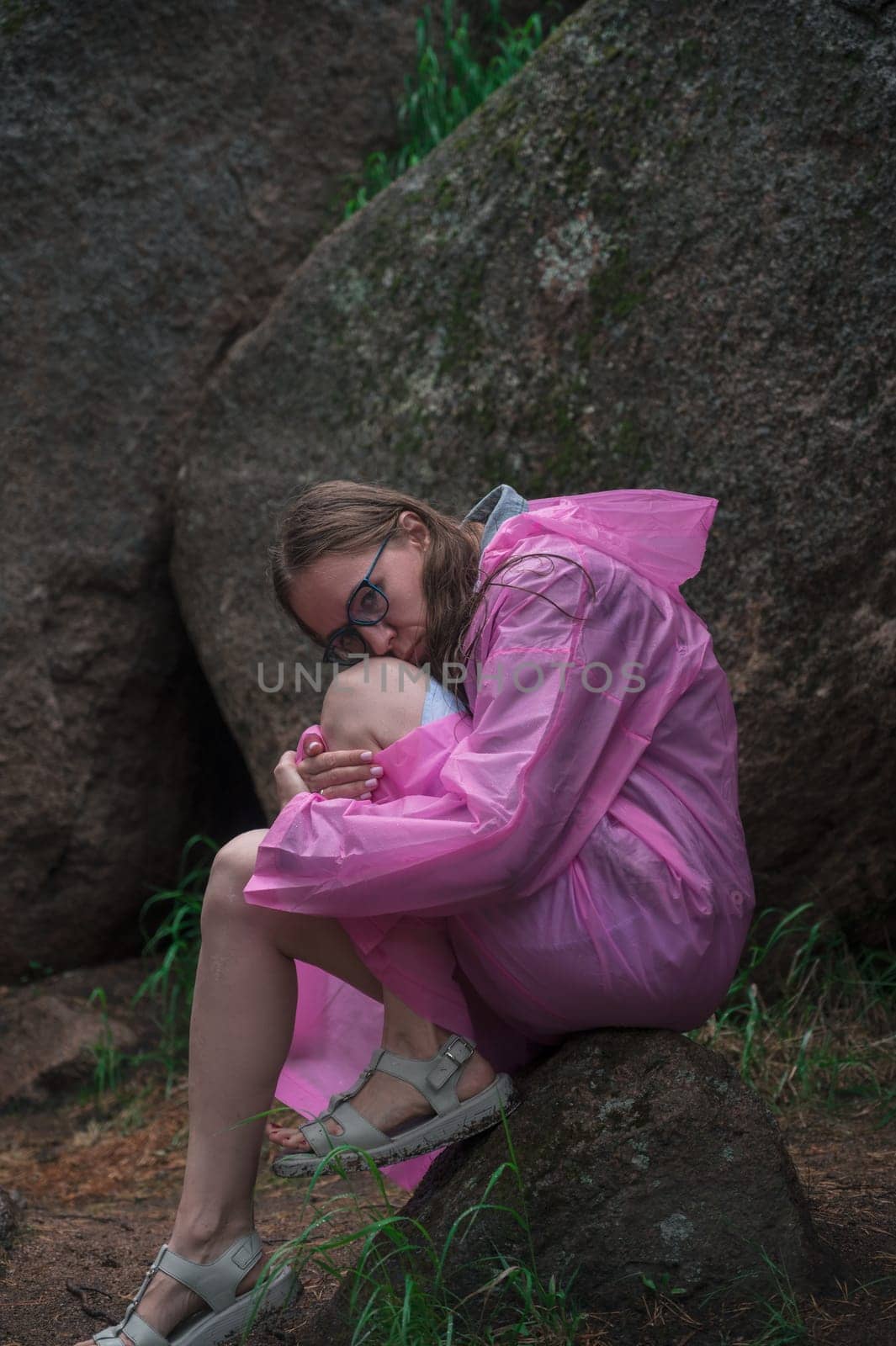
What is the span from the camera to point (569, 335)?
300 centimetres

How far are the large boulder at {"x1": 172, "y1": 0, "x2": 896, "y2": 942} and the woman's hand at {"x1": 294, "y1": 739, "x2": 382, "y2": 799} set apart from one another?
1195 mm

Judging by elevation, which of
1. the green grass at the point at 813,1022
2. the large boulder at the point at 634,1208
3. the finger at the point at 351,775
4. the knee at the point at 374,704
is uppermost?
the knee at the point at 374,704

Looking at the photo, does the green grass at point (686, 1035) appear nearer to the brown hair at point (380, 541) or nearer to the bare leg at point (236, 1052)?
the bare leg at point (236, 1052)

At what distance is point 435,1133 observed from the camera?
185cm

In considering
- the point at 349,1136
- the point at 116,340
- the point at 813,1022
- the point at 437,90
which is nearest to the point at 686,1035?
the point at 813,1022

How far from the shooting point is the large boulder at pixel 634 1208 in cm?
175

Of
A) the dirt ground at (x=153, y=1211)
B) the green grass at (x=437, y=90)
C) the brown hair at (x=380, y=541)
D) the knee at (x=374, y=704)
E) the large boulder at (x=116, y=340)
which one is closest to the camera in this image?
the dirt ground at (x=153, y=1211)

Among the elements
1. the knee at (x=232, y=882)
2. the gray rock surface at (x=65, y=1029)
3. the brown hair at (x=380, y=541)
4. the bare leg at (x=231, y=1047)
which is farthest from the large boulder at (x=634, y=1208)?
the gray rock surface at (x=65, y=1029)

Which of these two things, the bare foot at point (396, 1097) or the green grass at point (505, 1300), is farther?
the bare foot at point (396, 1097)

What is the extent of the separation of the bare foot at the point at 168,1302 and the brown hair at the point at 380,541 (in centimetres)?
93

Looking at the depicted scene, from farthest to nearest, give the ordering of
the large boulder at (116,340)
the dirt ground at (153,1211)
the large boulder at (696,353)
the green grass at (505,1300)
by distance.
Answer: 1. the large boulder at (116,340)
2. the large boulder at (696,353)
3. the dirt ground at (153,1211)
4. the green grass at (505,1300)

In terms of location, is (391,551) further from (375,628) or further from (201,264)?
(201,264)

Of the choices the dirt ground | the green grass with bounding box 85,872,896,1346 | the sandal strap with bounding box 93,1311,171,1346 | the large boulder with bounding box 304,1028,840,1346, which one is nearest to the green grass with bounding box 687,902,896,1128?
the green grass with bounding box 85,872,896,1346

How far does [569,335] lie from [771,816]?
122 centimetres
